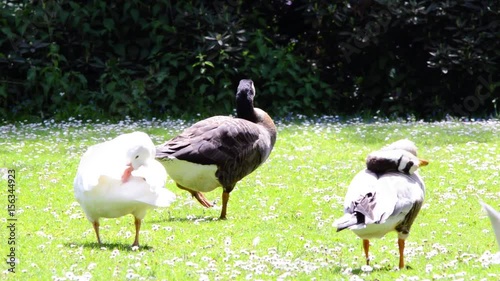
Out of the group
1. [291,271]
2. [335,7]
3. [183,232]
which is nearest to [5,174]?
[183,232]

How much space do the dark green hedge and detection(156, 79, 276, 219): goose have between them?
721 centimetres

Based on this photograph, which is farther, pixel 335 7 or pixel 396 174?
pixel 335 7

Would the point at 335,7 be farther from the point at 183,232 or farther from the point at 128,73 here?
the point at 183,232

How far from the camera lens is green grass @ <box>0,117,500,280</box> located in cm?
632

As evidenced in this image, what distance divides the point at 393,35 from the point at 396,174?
10.8 metres

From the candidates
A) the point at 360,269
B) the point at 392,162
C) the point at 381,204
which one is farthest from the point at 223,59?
the point at 381,204

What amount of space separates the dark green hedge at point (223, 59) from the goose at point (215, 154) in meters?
7.21

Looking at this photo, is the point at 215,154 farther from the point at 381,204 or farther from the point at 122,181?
the point at 381,204

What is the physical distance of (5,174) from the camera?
10.8m

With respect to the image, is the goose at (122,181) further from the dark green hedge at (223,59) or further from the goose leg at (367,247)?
the dark green hedge at (223,59)

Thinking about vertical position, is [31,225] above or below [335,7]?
below

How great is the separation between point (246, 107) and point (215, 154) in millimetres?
997

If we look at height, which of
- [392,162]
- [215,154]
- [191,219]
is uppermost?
[392,162]

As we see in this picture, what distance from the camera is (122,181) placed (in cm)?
681
